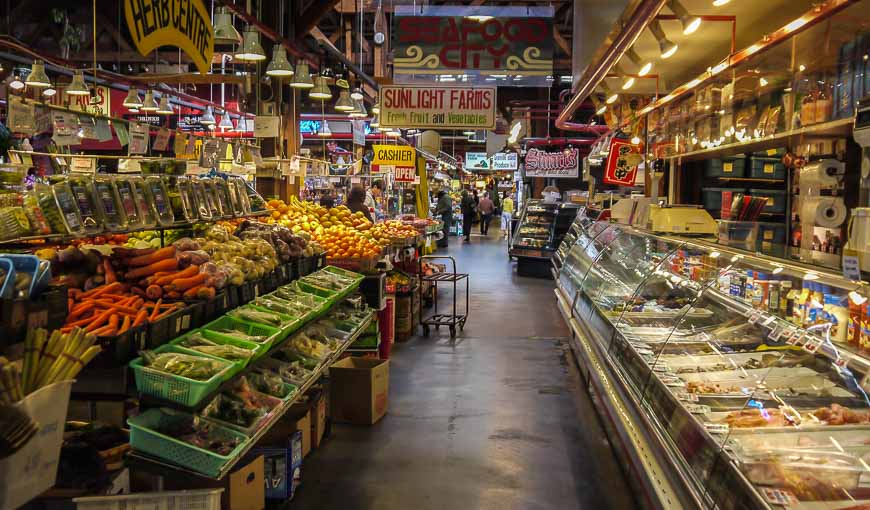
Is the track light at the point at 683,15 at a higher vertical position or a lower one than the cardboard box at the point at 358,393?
higher

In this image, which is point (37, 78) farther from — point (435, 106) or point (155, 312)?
point (155, 312)

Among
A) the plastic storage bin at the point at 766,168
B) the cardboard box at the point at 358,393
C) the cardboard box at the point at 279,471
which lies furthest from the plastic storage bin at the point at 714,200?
the cardboard box at the point at 279,471

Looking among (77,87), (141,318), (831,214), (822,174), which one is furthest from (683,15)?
(77,87)

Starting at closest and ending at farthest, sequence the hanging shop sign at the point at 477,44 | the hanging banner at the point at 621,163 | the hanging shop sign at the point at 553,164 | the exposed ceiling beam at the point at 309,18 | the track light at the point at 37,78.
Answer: the hanging shop sign at the point at 477,44 → the track light at the point at 37,78 → the hanging banner at the point at 621,163 → the exposed ceiling beam at the point at 309,18 → the hanging shop sign at the point at 553,164

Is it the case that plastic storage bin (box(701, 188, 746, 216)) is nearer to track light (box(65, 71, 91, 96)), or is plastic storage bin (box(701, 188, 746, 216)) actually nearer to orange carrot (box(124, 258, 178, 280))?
orange carrot (box(124, 258, 178, 280))

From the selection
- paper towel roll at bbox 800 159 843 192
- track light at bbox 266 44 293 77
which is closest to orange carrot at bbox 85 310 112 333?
paper towel roll at bbox 800 159 843 192

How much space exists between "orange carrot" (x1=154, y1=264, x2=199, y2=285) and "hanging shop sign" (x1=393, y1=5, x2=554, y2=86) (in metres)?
5.73

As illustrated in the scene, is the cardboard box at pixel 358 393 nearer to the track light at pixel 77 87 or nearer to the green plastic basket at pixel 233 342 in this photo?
the green plastic basket at pixel 233 342

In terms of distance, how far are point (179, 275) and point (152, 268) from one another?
0.54ft

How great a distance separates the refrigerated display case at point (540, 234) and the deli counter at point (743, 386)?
1121 cm

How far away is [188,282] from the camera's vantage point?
13.5 feet

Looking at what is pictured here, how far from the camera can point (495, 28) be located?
934cm

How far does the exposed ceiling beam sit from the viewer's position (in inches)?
448

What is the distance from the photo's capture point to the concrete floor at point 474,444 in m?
4.55
